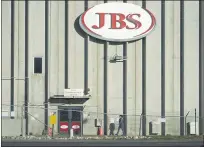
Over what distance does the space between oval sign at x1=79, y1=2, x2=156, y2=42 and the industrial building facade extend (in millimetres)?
548

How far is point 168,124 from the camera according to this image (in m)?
25.4

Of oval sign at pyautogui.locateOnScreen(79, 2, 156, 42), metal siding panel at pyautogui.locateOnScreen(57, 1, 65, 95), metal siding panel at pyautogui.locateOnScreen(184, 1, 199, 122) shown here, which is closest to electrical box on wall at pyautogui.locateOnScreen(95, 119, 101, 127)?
metal siding panel at pyautogui.locateOnScreen(57, 1, 65, 95)

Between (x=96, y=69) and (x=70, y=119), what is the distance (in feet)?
12.0

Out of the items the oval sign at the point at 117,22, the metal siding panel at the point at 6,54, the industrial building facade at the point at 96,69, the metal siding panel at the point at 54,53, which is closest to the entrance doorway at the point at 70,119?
the industrial building facade at the point at 96,69

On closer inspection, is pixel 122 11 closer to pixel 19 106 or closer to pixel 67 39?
pixel 67 39

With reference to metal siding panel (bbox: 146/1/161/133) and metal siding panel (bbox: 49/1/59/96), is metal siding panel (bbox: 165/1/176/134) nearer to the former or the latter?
metal siding panel (bbox: 146/1/161/133)

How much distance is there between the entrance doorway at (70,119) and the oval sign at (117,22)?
502 cm

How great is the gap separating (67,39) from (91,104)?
4480 mm

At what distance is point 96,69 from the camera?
25266 millimetres

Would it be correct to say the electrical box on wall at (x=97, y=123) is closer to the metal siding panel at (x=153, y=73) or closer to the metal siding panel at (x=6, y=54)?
the metal siding panel at (x=153, y=73)

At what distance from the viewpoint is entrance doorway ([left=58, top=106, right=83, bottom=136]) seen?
2519 cm

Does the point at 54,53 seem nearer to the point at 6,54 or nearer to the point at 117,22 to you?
the point at 6,54

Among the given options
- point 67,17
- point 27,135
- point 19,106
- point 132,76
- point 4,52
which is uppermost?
point 67,17

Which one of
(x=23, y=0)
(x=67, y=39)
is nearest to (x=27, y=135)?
(x=67, y=39)
